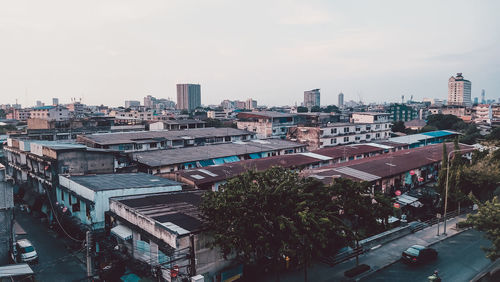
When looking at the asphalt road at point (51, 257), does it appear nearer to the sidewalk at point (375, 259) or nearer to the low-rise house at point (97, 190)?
the low-rise house at point (97, 190)

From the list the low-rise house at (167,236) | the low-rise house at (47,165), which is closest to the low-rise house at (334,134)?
the low-rise house at (47,165)

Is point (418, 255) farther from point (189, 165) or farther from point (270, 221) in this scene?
point (189, 165)

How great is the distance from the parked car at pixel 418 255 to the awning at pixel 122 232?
17.0 meters

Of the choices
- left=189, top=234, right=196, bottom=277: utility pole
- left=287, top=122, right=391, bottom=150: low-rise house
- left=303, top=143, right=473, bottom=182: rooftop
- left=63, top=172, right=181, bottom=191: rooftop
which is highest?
left=287, top=122, right=391, bottom=150: low-rise house

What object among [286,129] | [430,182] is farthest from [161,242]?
[286,129]

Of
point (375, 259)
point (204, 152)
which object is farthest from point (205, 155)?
point (375, 259)

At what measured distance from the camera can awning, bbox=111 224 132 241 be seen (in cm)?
1962

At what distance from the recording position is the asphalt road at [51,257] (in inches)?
837

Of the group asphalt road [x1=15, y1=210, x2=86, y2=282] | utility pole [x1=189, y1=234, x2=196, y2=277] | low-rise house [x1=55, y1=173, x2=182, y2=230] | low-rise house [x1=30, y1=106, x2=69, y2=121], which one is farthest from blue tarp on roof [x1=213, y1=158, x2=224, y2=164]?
low-rise house [x1=30, y1=106, x2=69, y2=121]

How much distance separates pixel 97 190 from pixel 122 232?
408 cm

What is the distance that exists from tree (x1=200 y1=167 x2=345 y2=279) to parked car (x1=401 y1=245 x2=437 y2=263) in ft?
22.9

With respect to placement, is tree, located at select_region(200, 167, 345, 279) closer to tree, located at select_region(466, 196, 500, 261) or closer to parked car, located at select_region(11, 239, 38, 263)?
tree, located at select_region(466, 196, 500, 261)

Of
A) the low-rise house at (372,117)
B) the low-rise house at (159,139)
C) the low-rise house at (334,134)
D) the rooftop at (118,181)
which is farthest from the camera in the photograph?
the low-rise house at (372,117)

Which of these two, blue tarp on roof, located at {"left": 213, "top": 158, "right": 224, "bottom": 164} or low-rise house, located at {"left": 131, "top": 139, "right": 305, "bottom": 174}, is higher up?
low-rise house, located at {"left": 131, "top": 139, "right": 305, "bottom": 174}
